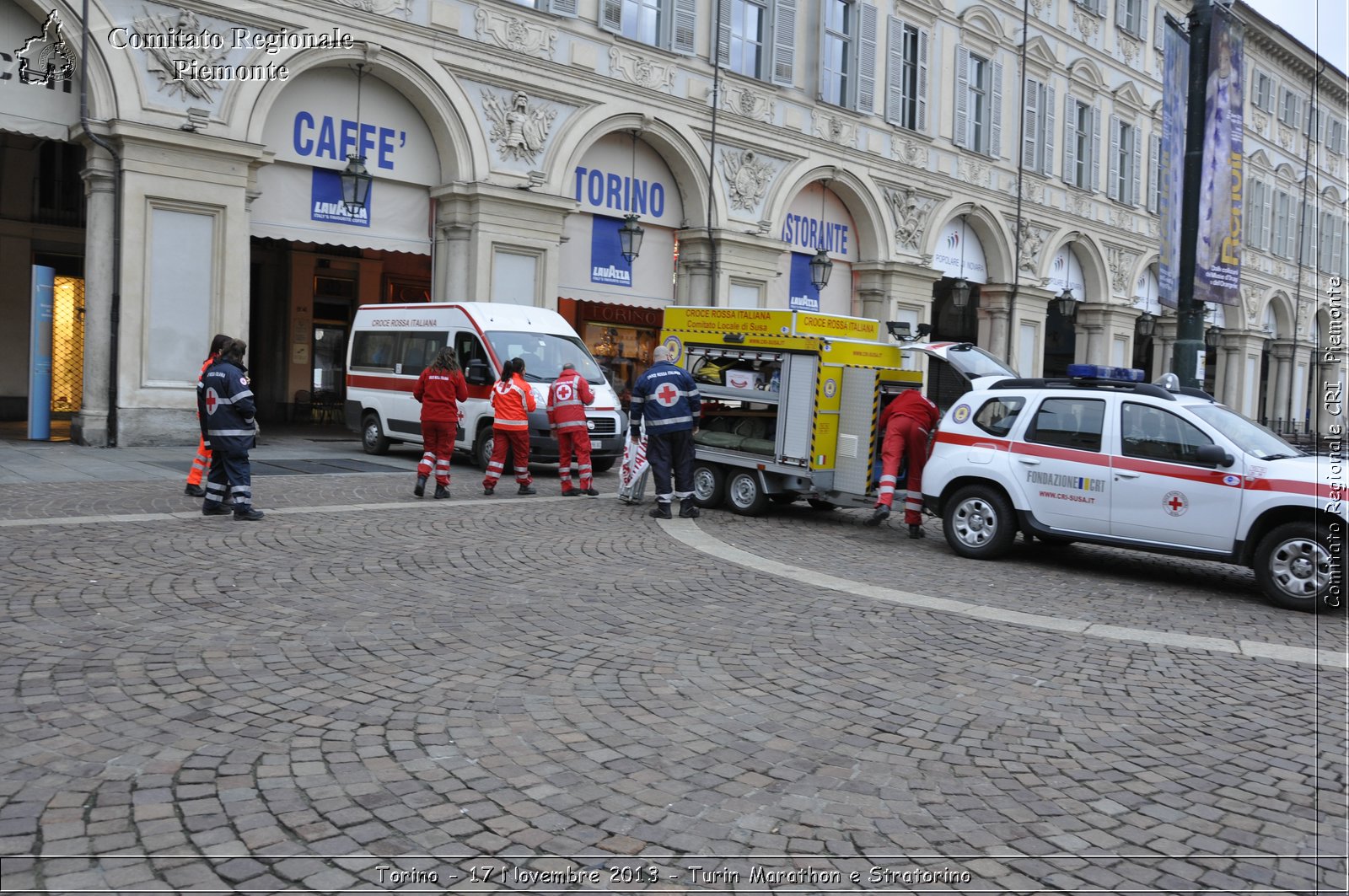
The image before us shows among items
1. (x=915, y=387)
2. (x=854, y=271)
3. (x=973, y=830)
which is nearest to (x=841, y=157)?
(x=854, y=271)

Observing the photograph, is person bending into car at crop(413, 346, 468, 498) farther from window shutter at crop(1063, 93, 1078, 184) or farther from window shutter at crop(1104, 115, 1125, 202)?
window shutter at crop(1104, 115, 1125, 202)

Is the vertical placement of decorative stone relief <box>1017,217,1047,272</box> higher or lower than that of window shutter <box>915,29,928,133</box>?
lower

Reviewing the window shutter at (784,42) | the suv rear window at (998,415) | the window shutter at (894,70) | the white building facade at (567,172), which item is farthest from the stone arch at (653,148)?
the suv rear window at (998,415)

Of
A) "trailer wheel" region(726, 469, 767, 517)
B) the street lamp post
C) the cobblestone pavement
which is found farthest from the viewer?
the street lamp post

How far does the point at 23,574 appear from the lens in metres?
7.28

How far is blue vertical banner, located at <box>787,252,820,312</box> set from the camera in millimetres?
25078

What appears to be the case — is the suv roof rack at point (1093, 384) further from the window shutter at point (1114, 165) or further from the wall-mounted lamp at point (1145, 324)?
the wall-mounted lamp at point (1145, 324)

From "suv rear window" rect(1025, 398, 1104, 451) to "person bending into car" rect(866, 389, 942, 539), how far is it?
5.56 feet

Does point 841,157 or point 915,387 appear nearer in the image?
point 915,387

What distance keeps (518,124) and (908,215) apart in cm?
1134

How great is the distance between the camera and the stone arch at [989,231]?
2784 cm

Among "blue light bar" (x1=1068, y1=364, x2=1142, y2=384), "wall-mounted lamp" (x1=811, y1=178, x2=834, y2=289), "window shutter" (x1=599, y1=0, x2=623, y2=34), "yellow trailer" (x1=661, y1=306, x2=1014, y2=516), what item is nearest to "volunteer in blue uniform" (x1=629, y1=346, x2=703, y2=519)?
"yellow trailer" (x1=661, y1=306, x2=1014, y2=516)

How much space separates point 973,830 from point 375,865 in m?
2.07

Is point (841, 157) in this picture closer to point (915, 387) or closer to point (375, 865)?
point (915, 387)
